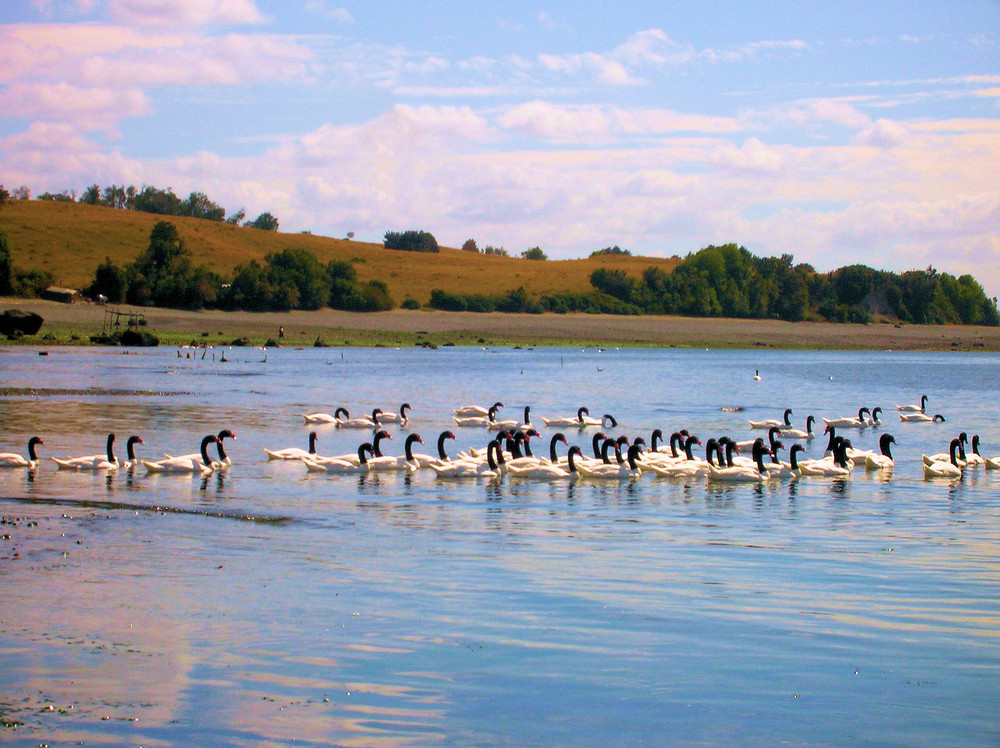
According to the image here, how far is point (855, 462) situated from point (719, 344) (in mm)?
68662

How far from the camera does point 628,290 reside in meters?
112

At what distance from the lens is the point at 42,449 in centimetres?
1953

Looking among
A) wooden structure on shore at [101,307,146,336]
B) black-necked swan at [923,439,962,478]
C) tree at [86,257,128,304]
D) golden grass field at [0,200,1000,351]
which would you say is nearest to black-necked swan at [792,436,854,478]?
black-necked swan at [923,439,962,478]

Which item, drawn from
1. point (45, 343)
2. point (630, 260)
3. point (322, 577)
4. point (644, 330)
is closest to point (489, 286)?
point (644, 330)

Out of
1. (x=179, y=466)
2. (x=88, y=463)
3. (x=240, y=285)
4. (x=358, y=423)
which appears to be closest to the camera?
(x=88, y=463)

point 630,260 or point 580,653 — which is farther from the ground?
A: point 630,260

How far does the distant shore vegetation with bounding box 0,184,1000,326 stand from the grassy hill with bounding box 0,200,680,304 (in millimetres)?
3033

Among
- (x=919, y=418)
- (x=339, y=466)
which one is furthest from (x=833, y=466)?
(x=919, y=418)

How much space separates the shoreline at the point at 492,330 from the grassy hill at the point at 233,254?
13246 mm

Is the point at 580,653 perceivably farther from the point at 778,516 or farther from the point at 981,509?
the point at 981,509

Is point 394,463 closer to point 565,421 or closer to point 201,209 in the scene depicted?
point 565,421

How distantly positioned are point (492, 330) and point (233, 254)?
3375 cm

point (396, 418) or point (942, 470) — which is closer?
point (942, 470)

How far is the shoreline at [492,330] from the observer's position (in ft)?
232
